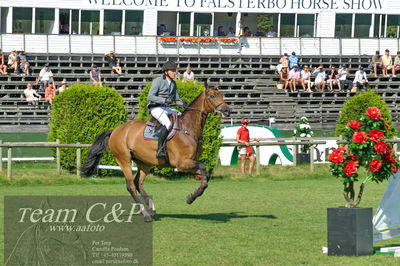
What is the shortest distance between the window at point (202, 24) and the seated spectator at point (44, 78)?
34.0 ft

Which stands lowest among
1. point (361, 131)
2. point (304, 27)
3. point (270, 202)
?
point (270, 202)

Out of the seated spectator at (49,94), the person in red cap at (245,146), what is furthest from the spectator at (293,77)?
the person in red cap at (245,146)

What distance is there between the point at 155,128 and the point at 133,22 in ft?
98.5

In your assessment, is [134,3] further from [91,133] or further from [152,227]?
[152,227]

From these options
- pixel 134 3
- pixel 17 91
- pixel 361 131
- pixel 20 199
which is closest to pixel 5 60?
pixel 17 91

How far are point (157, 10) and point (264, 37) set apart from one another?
5.42 m

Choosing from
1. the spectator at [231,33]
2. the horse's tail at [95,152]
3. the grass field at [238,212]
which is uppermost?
the spectator at [231,33]

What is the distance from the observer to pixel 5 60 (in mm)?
42938

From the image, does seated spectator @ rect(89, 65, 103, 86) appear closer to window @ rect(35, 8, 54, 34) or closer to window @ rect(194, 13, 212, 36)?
window @ rect(35, 8, 54, 34)

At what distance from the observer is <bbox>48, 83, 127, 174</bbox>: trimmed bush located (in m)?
28.2

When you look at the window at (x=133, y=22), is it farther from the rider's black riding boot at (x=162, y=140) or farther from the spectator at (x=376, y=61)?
the rider's black riding boot at (x=162, y=140)

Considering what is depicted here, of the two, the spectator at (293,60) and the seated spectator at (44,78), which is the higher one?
the spectator at (293,60)

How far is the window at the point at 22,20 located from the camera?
4531 centimetres

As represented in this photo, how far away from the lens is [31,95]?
1524 inches
